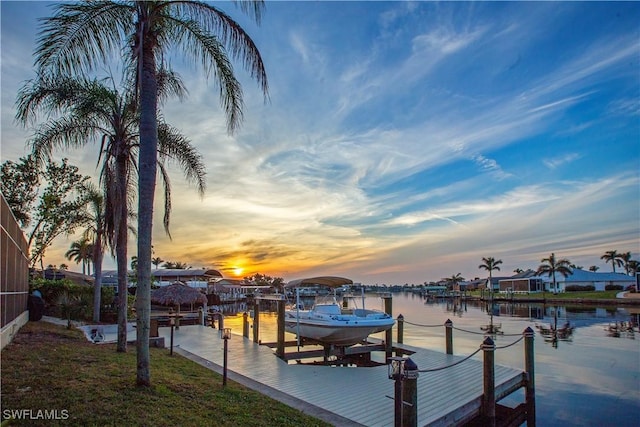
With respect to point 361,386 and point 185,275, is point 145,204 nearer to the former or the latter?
point 361,386

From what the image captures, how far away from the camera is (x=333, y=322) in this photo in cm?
1315

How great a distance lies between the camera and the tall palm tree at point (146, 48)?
720cm

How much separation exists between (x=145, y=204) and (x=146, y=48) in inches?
121

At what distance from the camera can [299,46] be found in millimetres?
12953

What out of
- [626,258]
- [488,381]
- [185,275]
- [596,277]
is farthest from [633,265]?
[488,381]

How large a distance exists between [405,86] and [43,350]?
14247mm

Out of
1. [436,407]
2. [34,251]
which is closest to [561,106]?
[436,407]

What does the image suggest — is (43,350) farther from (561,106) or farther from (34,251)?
(561,106)

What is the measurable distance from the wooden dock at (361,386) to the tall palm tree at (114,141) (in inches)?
156

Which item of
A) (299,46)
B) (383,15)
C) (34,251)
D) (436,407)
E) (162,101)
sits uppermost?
(383,15)

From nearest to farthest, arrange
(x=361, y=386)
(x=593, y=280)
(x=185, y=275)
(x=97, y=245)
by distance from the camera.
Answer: (x=361, y=386), (x=97, y=245), (x=185, y=275), (x=593, y=280)

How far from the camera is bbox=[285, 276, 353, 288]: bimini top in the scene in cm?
1477

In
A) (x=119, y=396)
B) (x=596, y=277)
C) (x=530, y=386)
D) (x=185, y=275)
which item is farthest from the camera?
(x=596, y=277)

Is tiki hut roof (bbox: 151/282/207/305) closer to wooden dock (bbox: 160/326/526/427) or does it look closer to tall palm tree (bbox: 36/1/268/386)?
wooden dock (bbox: 160/326/526/427)
